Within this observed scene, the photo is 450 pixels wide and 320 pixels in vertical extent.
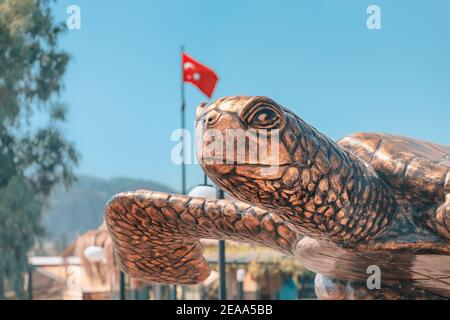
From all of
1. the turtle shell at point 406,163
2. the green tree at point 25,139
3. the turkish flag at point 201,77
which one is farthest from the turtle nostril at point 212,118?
the green tree at point 25,139

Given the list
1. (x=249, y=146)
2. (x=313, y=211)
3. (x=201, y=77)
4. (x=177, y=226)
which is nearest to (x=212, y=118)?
(x=249, y=146)

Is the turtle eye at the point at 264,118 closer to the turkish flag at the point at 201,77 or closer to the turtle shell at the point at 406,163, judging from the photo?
the turtle shell at the point at 406,163

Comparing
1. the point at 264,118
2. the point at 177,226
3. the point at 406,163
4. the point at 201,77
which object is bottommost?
the point at 177,226

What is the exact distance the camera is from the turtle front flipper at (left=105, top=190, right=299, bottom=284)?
3.29 m

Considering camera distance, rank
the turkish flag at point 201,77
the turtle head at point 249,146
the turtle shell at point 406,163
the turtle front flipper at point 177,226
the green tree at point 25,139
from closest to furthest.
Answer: the turtle head at point 249,146
the turtle shell at point 406,163
the turtle front flipper at point 177,226
the turkish flag at point 201,77
the green tree at point 25,139

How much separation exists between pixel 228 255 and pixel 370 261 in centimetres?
2074

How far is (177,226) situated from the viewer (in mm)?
3373

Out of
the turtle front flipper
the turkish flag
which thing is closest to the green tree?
the turkish flag

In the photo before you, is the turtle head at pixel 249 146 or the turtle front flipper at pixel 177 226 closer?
the turtle head at pixel 249 146

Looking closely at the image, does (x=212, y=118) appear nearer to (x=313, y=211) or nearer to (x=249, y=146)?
(x=249, y=146)

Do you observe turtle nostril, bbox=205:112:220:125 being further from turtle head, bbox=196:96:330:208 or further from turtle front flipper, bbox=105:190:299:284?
turtle front flipper, bbox=105:190:299:284

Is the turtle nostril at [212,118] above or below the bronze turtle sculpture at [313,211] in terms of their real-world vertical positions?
above

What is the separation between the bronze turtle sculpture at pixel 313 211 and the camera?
2361mm

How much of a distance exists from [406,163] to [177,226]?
1.21m
